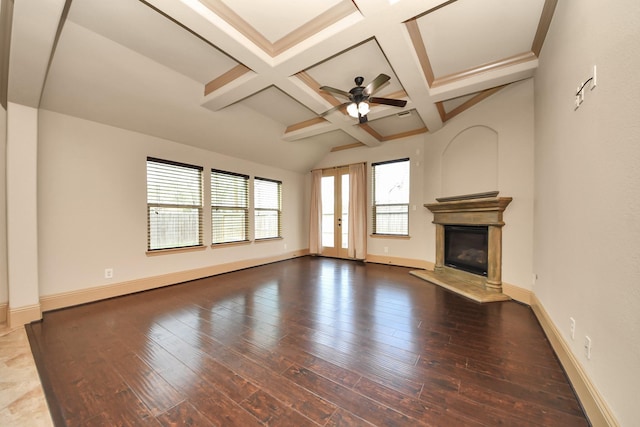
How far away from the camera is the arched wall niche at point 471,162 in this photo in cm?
355

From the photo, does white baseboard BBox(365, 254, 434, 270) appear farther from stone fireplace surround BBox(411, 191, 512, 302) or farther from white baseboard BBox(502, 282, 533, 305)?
white baseboard BBox(502, 282, 533, 305)

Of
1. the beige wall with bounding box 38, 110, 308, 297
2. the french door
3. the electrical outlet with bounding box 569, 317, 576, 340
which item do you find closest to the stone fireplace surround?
the electrical outlet with bounding box 569, 317, 576, 340

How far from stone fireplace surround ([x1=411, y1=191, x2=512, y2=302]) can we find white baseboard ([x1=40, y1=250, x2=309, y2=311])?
150 inches

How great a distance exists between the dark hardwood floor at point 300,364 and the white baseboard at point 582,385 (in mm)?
63

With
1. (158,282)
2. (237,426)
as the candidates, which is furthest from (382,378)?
(158,282)

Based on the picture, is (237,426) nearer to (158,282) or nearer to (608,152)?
(608,152)

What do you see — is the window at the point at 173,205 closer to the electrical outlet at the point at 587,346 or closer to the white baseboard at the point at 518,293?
the electrical outlet at the point at 587,346

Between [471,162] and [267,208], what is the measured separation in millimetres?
4271

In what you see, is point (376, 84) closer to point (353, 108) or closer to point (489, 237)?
point (353, 108)

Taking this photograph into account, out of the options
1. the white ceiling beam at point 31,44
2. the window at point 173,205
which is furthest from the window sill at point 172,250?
the white ceiling beam at point 31,44

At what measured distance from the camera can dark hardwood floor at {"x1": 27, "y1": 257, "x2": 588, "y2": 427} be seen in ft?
4.42

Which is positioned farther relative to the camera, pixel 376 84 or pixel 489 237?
pixel 489 237

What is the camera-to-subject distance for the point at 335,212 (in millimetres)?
6301

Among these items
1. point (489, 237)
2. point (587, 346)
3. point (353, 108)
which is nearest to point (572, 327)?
point (587, 346)
